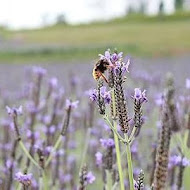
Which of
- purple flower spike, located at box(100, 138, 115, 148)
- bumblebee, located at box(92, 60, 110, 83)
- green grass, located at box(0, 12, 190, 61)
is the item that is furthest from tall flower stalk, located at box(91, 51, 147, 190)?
green grass, located at box(0, 12, 190, 61)

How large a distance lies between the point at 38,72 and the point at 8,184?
105 cm

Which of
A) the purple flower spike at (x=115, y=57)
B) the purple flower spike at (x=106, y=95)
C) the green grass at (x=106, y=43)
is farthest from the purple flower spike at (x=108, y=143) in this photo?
the green grass at (x=106, y=43)

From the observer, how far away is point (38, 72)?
126 inches

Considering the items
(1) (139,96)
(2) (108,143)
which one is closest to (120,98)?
(1) (139,96)

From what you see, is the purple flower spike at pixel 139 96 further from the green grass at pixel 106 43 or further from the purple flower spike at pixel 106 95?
the green grass at pixel 106 43

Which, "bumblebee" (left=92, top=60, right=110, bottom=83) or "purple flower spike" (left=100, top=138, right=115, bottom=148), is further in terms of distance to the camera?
"purple flower spike" (left=100, top=138, right=115, bottom=148)

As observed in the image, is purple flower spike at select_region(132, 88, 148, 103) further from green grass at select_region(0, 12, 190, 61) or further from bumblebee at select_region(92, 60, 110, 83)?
green grass at select_region(0, 12, 190, 61)

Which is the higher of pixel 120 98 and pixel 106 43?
pixel 106 43

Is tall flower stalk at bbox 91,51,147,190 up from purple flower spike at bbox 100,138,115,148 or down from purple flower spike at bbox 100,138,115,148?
up

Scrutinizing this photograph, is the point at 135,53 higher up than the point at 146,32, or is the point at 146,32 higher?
the point at 146,32

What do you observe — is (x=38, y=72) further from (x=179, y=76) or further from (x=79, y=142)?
(x=179, y=76)

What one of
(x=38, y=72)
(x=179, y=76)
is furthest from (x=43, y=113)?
(x=179, y=76)

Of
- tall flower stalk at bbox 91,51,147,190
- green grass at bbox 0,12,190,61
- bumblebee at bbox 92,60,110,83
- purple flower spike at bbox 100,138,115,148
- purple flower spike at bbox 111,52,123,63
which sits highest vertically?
green grass at bbox 0,12,190,61

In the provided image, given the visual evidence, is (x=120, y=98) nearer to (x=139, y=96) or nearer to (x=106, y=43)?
(x=139, y=96)
